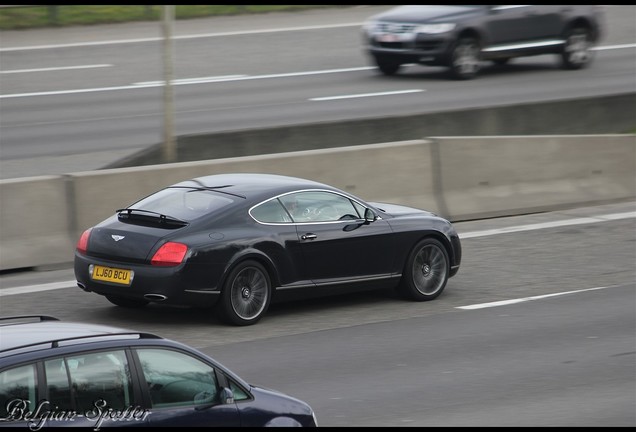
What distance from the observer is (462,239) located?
51.5 ft

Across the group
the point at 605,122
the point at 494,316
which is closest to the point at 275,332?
the point at 494,316

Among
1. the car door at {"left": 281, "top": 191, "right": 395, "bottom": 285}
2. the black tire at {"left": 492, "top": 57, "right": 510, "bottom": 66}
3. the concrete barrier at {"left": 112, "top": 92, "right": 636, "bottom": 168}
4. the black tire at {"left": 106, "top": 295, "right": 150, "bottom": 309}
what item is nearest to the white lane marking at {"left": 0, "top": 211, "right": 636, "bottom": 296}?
the black tire at {"left": 106, "top": 295, "right": 150, "bottom": 309}

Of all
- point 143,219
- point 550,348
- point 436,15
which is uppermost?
point 436,15

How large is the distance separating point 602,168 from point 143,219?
30.2 ft

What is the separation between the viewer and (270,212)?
11.7 metres

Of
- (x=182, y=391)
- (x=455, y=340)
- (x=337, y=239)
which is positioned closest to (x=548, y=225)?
(x=337, y=239)

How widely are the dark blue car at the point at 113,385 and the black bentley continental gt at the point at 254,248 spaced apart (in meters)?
4.04

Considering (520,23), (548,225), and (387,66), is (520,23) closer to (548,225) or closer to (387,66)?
(387,66)

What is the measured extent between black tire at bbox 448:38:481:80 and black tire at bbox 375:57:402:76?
49.0 inches

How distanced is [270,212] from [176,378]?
521 cm

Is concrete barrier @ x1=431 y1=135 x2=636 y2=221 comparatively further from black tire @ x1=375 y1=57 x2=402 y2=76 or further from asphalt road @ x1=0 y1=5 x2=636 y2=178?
black tire @ x1=375 y1=57 x2=402 y2=76

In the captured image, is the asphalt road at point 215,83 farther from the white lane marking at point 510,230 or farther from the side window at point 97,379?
the side window at point 97,379

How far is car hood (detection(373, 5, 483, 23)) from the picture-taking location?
25.4 metres

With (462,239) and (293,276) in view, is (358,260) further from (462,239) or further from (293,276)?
(462,239)
